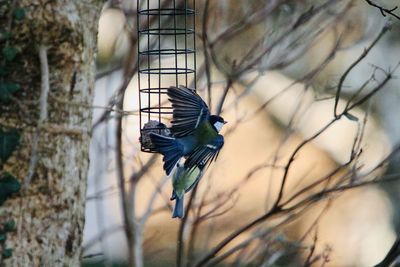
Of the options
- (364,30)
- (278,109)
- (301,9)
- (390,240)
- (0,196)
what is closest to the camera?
(0,196)

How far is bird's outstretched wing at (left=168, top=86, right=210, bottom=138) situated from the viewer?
262 cm

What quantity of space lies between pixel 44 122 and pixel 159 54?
1275 mm

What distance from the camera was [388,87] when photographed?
5621mm

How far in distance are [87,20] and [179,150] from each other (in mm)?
665

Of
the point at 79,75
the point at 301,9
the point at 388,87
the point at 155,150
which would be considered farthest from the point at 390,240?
the point at 79,75

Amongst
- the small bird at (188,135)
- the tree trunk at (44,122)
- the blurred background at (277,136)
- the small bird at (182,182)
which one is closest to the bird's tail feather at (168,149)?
the small bird at (188,135)

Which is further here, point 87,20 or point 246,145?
point 246,145

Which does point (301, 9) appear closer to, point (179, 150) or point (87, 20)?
point (179, 150)

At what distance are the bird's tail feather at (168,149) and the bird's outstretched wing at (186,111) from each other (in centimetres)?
4

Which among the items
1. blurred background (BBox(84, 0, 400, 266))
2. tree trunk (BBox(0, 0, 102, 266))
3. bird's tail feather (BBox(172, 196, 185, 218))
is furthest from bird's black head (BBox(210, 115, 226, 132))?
blurred background (BBox(84, 0, 400, 266))

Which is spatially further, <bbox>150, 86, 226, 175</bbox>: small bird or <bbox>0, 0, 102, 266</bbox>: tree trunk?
<bbox>150, 86, 226, 175</bbox>: small bird

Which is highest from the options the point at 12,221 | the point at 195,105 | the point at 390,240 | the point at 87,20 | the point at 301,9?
the point at 301,9

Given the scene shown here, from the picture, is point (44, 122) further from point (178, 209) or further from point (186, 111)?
point (178, 209)

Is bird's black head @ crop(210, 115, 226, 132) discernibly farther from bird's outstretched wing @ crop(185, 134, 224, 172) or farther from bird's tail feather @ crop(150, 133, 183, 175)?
bird's tail feather @ crop(150, 133, 183, 175)
